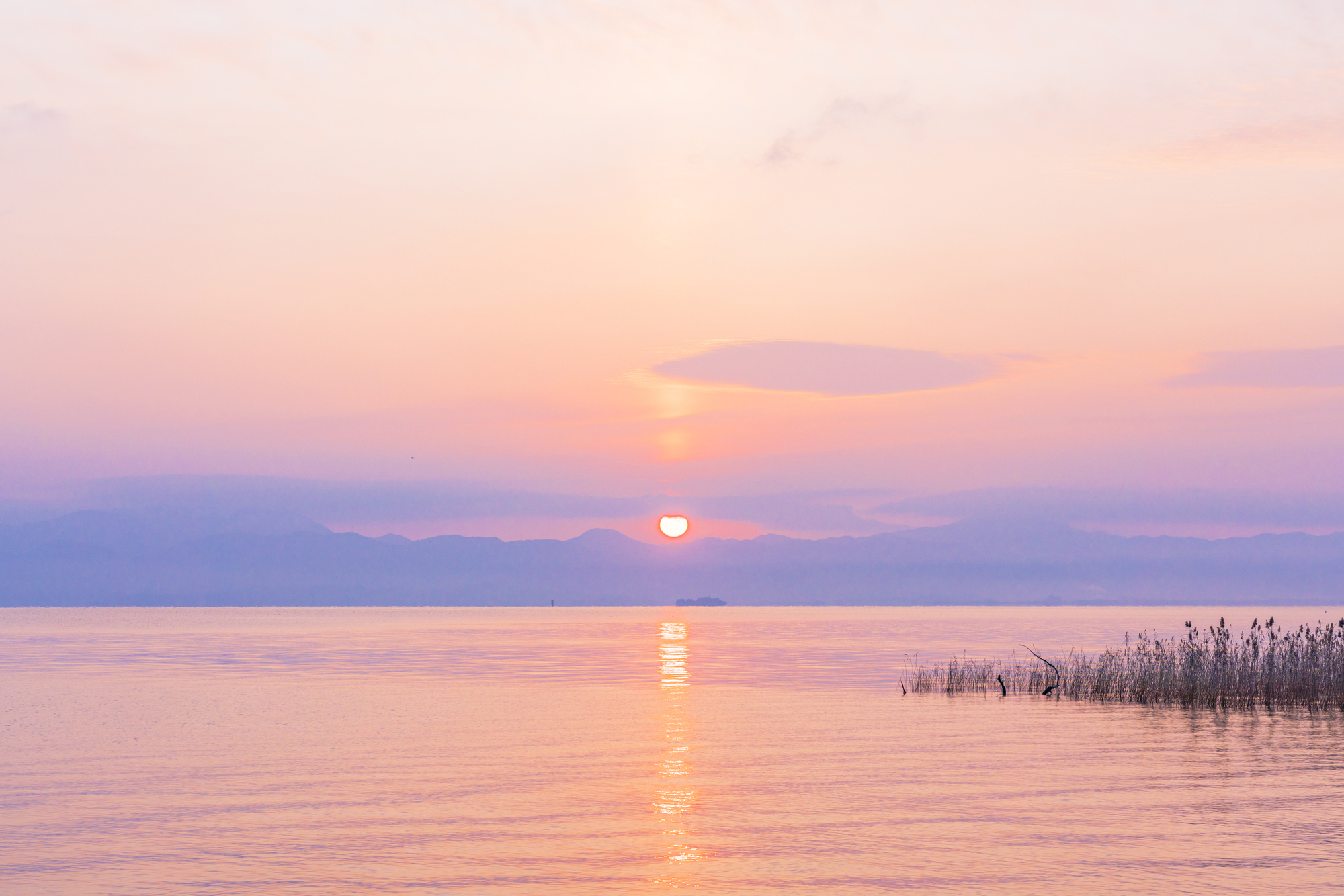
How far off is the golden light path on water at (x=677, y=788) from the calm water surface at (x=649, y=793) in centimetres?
8

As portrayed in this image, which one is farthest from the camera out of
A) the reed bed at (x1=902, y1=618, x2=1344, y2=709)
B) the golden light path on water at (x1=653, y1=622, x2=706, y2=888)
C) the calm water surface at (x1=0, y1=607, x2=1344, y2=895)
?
the reed bed at (x1=902, y1=618, x2=1344, y2=709)

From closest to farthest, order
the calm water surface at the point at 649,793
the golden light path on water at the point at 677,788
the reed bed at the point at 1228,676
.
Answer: the calm water surface at the point at 649,793
the golden light path on water at the point at 677,788
the reed bed at the point at 1228,676

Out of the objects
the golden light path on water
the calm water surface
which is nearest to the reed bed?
the calm water surface

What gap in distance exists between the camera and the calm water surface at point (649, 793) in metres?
18.2

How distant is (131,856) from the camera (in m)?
19.3

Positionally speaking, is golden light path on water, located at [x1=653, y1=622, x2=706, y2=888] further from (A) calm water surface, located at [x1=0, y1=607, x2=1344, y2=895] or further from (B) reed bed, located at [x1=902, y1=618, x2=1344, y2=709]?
(B) reed bed, located at [x1=902, y1=618, x2=1344, y2=709]

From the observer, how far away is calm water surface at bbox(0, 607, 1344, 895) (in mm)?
18219

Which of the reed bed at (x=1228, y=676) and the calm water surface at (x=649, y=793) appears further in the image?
the reed bed at (x=1228, y=676)

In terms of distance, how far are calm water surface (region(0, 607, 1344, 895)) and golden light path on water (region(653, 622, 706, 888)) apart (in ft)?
0.27

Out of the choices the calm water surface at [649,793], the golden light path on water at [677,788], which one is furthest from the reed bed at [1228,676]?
the golden light path on water at [677,788]

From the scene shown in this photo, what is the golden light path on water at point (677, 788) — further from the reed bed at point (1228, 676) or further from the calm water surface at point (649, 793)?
the reed bed at point (1228, 676)

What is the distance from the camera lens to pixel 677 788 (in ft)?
84.9

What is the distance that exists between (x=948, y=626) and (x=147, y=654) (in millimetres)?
105341

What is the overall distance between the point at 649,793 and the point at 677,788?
0.80m
